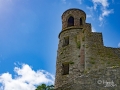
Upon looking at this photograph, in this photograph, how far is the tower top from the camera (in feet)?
61.2

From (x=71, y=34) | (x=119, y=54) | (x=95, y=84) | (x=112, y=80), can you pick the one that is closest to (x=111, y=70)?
(x=112, y=80)

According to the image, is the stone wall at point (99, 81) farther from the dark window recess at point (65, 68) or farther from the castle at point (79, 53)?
the dark window recess at point (65, 68)

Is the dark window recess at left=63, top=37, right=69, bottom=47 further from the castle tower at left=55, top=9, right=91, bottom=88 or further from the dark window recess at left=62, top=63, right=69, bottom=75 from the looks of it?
the dark window recess at left=62, top=63, right=69, bottom=75

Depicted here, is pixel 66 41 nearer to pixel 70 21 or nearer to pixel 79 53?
pixel 79 53

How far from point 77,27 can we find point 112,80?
12555mm

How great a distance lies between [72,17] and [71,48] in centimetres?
417

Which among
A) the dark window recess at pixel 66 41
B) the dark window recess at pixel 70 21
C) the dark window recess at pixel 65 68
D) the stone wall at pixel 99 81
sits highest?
the dark window recess at pixel 70 21

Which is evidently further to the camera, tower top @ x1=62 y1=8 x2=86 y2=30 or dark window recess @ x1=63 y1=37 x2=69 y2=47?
tower top @ x1=62 y1=8 x2=86 y2=30

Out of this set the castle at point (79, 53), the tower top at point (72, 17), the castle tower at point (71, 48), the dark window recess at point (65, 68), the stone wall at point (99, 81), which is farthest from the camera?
the tower top at point (72, 17)

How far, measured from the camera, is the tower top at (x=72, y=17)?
18.6 meters

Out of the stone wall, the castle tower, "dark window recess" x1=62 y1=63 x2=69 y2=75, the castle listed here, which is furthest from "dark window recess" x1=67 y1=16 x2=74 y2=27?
the stone wall

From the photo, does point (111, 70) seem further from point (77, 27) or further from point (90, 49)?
point (77, 27)

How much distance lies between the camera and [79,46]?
52.6 feet

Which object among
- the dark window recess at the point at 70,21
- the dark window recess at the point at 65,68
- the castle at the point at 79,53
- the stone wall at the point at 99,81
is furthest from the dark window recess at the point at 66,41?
the stone wall at the point at 99,81
